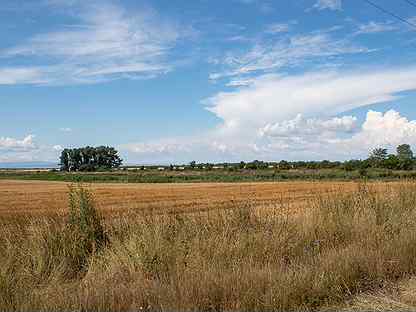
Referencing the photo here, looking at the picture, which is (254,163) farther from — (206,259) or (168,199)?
(206,259)

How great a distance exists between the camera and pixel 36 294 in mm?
6449

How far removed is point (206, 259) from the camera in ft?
26.3

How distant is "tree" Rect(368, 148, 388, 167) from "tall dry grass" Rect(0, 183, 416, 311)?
82.4 m

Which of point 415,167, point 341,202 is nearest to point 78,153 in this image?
point 415,167

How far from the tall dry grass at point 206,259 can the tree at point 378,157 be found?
82427 mm

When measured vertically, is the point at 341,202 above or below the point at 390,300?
above

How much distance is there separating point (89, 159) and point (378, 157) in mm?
87807

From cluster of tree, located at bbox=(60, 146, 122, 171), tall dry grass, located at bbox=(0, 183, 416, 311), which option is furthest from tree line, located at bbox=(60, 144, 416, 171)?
tall dry grass, located at bbox=(0, 183, 416, 311)

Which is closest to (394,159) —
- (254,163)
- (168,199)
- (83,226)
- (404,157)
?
(404,157)

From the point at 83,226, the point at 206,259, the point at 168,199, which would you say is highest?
the point at 83,226

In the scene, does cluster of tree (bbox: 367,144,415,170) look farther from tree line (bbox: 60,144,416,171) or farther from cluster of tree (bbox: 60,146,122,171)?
cluster of tree (bbox: 60,146,122,171)

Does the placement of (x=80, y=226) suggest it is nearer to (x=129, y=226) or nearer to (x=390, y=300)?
(x=129, y=226)

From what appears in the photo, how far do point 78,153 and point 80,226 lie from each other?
14269cm

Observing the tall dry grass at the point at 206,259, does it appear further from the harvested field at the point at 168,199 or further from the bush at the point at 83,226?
the harvested field at the point at 168,199
